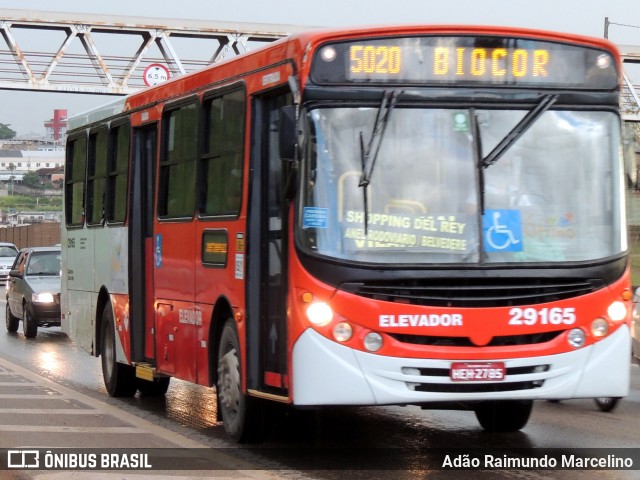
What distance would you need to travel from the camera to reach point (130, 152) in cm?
1420

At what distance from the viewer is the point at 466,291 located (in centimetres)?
941

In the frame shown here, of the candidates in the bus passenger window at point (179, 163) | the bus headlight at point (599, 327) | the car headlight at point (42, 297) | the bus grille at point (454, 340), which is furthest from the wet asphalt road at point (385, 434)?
the car headlight at point (42, 297)

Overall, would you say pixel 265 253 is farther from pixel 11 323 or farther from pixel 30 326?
pixel 11 323

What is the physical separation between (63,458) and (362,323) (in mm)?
2480

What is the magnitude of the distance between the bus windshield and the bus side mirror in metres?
0.15

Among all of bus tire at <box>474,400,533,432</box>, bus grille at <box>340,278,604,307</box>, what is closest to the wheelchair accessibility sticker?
bus grille at <box>340,278,604,307</box>

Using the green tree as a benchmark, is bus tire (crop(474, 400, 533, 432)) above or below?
below

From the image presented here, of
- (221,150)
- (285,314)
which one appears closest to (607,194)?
(285,314)

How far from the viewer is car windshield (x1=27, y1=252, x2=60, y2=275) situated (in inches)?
1055

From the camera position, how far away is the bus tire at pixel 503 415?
11500mm

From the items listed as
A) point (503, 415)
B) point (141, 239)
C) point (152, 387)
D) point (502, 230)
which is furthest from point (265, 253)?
point (152, 387)

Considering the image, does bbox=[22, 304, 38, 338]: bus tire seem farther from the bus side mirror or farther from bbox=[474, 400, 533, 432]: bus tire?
the bus side mirror

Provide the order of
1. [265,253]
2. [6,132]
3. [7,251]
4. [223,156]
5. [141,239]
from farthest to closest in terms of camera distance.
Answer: [6,132]
[7,251]
[141,239]
[223,156]
[265,253]

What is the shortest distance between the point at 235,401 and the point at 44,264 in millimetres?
16893
